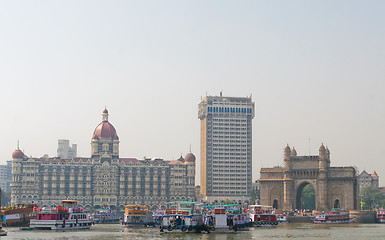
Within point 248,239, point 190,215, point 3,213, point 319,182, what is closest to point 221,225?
→ point 190,215

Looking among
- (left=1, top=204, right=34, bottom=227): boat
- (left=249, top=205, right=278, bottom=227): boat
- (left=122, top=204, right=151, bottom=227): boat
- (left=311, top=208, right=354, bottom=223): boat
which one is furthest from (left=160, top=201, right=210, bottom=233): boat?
A: (left=311, top=208, right=354, bottom=223): boat

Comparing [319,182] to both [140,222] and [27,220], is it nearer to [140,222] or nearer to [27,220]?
[140,222]

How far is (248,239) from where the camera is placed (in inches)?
3981

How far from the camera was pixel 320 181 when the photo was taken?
636 feet

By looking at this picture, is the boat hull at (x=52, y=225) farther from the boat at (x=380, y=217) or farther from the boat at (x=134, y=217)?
the boat at (x=380, y=217)

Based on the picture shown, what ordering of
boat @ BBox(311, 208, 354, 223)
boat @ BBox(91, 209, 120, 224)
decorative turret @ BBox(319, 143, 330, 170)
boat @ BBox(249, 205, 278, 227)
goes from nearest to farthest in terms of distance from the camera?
boat @ BBox(249, 205, 278, 227) < boat @ BBox(311, 208, 354, 223) < boat @ BBox(91, 209, 120, 224) < decorative turret @ BBox(319, 143, 330, 170)

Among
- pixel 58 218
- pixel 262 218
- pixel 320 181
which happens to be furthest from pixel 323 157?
pixel 58 218

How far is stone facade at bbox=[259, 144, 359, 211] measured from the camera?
19225cm

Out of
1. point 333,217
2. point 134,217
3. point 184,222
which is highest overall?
point 184,222

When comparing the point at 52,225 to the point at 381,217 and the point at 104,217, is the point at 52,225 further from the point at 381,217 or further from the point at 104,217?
the point at 381,217

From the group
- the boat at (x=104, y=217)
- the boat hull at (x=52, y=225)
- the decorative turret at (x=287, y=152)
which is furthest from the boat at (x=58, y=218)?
the decorative turret at (x=287, y=152)

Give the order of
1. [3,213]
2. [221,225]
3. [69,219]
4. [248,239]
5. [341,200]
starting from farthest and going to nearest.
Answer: [341,200]
[3,213]
[69,219]
[221,225]
[248,239]

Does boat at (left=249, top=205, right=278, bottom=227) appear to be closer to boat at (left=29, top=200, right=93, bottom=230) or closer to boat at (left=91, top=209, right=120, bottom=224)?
boat at (left=29, top=200, right=93, bottom=230)

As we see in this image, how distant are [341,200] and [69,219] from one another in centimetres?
9383
